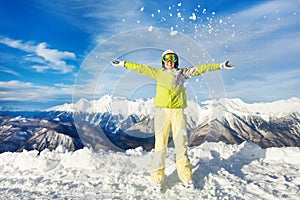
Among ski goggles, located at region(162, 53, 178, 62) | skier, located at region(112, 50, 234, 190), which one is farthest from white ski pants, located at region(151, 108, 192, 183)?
ski goggles, located at region(162, 53, 178, 62)

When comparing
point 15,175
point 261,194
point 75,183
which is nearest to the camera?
point 261,194

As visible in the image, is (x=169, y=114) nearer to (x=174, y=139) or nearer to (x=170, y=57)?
(x=174, y=139)

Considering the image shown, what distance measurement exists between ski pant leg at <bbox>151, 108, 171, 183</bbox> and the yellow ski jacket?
220 millimetres

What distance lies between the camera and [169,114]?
6133 millimetres

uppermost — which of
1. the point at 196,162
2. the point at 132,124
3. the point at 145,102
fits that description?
the point at 145,102

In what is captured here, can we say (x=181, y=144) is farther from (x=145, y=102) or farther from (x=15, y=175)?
(x=15, y=175)

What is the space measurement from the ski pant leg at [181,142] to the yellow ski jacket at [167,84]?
0.23 meters

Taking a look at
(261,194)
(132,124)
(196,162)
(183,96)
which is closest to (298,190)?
(261,194)

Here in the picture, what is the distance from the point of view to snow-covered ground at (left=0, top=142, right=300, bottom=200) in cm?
598

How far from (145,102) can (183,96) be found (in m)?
1.14

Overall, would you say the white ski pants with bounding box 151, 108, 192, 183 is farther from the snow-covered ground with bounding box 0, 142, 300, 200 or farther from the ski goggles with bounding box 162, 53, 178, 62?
the ski goggles with bounding box 162, 53, 178, 62

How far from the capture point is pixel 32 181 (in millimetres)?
7305

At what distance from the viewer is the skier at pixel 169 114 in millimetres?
6129

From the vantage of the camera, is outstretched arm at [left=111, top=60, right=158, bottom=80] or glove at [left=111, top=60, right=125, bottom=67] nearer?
outstretched arm at [left=111, top=60, right=158, bottom=80]
